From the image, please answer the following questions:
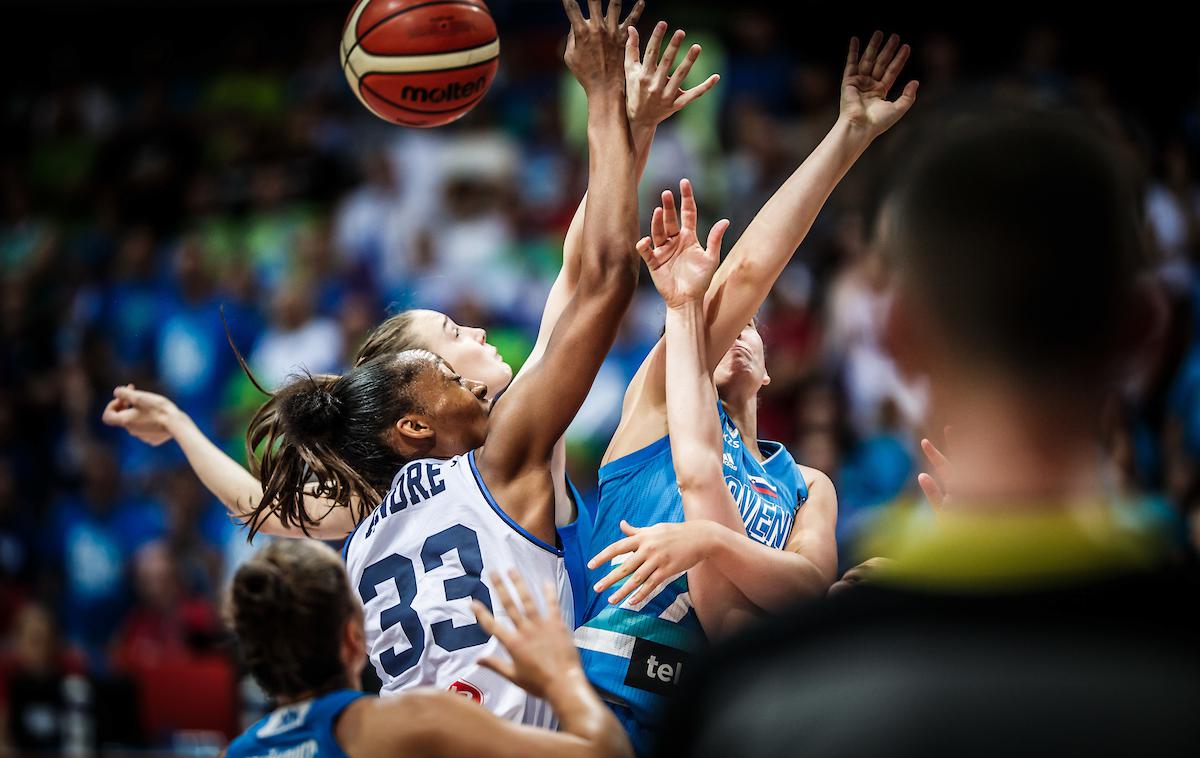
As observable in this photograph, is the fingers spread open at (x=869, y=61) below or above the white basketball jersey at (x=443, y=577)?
above

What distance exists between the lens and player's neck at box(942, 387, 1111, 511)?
3.91ft

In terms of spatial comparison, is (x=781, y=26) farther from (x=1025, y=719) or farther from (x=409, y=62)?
(x=1025, y=719)

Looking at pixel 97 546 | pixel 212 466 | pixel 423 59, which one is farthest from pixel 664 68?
pixel 97 546

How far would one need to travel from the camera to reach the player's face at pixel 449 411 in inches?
141

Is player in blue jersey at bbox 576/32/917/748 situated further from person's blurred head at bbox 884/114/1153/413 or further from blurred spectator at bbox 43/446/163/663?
blurred spectator at bbox 43/446/163/663

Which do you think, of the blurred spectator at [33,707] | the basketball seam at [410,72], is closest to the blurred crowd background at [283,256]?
the blurred spectator at [33,707]

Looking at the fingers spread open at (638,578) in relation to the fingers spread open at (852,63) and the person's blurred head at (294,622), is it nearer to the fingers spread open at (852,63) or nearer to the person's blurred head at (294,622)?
the person's blurred head at (294,622)

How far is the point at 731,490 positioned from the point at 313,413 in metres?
1.19

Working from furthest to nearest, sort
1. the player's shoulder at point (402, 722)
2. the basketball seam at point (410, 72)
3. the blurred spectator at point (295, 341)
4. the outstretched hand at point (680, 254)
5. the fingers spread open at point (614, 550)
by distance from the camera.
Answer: the blurred spectator at point (295, 341)
the basketball seam at point (410, 72)
the outstretched hand at point (680, 254)
the fingers spread open at point (614, 550)
the player's shoulder at point (402, 722)

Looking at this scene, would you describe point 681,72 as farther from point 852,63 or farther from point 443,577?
point 443,577

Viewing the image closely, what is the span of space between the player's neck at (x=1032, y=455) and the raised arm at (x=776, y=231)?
2308mm

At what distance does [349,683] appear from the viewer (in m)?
2.73

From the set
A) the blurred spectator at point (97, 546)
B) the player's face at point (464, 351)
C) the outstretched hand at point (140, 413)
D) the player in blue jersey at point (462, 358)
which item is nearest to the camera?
the player in blue jersey at point (462, 358)

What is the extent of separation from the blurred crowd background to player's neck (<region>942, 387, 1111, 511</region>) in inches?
202
